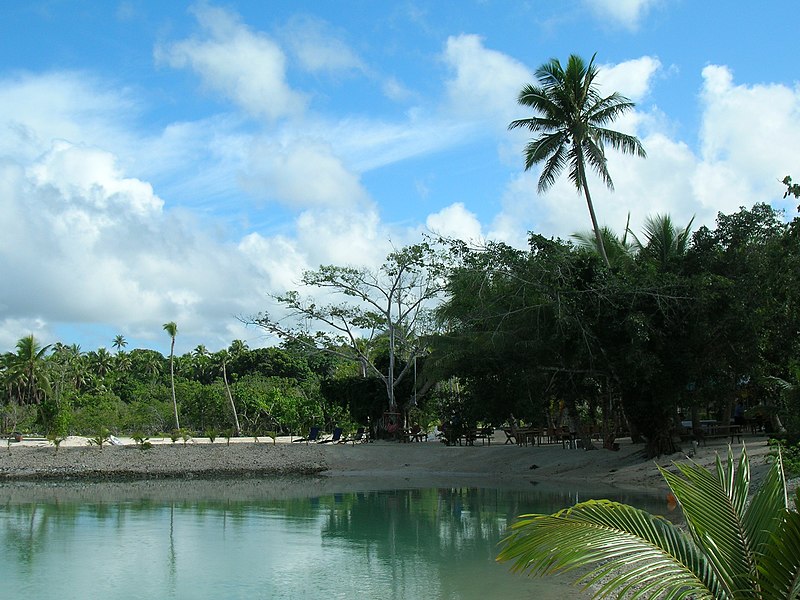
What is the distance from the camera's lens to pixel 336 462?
95.7 ft

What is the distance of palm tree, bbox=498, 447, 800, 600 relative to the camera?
4316 millimetres

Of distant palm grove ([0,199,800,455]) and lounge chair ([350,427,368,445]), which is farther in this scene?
lounge chair ([350,427,368,445])

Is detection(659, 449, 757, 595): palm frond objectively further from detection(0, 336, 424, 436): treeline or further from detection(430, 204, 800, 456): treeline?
detection(0, 336, 424, 436): treeline

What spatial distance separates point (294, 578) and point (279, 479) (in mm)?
15672

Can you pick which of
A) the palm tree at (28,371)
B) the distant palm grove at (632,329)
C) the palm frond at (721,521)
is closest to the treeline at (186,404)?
the palm tree at (28,371)

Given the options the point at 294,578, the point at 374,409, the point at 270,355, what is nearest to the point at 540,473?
the point at 374,409

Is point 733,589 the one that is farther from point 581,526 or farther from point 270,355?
point 270,355

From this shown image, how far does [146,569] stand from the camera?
1244cm

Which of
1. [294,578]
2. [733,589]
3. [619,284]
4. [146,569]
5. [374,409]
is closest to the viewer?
[733,589]

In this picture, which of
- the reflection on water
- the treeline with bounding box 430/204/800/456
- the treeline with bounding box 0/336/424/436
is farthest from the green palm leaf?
the treeline with bounding box 0/336/424/436

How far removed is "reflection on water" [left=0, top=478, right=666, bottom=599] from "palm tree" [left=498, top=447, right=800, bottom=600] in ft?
18.0

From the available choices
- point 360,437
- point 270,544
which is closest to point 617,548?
point 270,544

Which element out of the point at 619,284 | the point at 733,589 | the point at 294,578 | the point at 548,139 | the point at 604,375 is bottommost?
the point at 294,578

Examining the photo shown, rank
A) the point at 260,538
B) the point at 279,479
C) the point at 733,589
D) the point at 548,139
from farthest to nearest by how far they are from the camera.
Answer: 1. the point at 279,479
2. the point at 548,139
3. the point at 260,538
4. the point at 733,589
